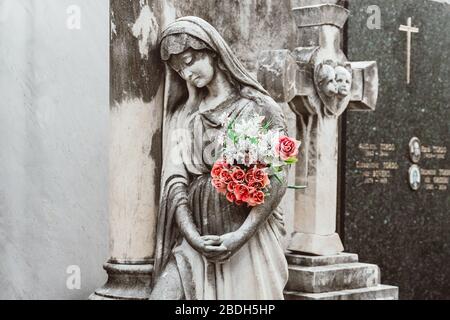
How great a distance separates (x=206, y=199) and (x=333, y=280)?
3.72ft

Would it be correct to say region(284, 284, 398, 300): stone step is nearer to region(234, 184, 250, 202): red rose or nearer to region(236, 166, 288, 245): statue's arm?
A: region(236, 166, 288, 245): statue's arm

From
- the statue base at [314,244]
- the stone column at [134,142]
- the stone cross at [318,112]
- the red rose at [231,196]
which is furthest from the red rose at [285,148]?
the statue base at [314,244]

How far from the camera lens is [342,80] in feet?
19.2

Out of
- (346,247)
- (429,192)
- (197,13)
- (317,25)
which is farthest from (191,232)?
(429,192)

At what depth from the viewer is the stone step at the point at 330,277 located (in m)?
5.64

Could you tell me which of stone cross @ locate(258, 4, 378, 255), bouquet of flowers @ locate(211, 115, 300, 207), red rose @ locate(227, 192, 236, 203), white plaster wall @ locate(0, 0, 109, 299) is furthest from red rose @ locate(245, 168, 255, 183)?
white plaster wall @ locate(0, 0, 109, 299)

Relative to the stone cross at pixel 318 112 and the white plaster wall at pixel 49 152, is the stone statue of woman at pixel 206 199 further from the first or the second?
the white plaster wall at pixel 49 152

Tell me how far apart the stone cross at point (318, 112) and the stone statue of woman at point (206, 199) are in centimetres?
71

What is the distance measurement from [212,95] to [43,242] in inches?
70.0

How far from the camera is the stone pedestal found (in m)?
5.63

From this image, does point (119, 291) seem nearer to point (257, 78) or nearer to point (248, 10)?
point (257, 78)

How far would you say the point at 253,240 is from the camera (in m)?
5.00

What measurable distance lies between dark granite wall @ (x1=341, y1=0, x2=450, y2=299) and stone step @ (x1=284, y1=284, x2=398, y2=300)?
1369 mm

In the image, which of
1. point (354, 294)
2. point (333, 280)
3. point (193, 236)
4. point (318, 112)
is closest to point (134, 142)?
point (193, 236)
